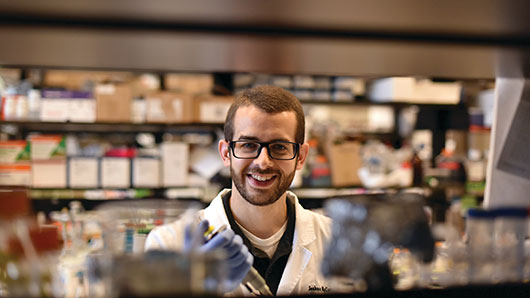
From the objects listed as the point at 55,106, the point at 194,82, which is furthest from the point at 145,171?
the point at 194,82

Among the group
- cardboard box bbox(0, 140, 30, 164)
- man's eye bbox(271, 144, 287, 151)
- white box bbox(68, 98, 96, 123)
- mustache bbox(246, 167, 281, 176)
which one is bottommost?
cardboard box bbox(0, 140, 30, 164)

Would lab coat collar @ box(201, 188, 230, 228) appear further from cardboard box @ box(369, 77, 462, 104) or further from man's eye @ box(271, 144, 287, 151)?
cardboard box @ box(369, 77, 462, 104)

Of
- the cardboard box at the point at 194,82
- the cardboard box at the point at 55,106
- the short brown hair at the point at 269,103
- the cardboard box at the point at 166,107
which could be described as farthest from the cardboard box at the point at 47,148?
the short brown hair at the point at 269,103

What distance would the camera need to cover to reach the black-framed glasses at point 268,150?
1630 mm

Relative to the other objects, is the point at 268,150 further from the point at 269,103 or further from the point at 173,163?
the point at 173,163

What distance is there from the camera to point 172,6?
0.59 m

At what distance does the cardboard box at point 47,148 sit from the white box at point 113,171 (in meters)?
0.34

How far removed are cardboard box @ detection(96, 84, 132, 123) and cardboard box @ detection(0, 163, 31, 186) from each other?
69 cm

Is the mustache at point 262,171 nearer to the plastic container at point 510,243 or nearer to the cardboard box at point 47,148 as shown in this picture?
the plastic container at point 510,243

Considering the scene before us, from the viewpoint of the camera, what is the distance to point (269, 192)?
166 centimetres

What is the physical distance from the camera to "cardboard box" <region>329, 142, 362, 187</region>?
12.9ft

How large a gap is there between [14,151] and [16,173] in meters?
0.17

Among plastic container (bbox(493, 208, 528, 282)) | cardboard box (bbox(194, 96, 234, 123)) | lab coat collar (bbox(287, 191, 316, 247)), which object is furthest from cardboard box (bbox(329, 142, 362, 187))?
plastic container (bbox(493, 208, 528, 282))

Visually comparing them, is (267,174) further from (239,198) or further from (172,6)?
(172,6)
